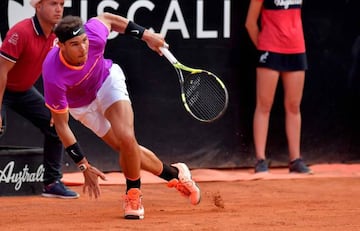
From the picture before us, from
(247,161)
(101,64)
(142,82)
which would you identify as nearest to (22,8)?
(142,82)

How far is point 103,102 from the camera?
763cm

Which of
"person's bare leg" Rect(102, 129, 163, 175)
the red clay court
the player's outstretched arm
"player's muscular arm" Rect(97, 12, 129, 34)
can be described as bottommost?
the red clay court

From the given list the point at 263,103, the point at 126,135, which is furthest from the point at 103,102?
the point at 263,103

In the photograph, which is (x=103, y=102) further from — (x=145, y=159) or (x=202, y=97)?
(x=202, y=97)

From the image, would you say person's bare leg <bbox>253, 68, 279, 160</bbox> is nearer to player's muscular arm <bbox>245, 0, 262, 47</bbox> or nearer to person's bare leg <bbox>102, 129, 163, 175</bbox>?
player's muscular arm <bbox>245, 0, 262, 47</bbox>

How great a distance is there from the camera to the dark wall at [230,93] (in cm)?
990

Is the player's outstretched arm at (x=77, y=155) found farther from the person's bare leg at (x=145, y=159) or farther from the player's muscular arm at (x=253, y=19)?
the player's muscular arm at (x=253, y=19)

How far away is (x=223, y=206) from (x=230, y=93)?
2.32 meters

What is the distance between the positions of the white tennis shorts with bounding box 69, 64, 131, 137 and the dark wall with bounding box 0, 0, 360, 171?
195cm

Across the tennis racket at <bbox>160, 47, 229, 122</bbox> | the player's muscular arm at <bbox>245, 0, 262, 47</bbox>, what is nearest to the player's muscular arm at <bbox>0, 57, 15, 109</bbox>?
Answer: the tennis racket at <bbox>160, 47, 229, 122</bbox>

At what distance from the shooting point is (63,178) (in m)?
9.63

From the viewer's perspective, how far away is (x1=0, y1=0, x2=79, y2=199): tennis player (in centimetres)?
820

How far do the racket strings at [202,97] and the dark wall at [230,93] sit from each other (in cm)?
196

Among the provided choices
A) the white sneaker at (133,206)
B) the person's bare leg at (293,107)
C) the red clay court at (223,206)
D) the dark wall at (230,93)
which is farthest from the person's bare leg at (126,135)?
the person's bare leg at (293,107)
